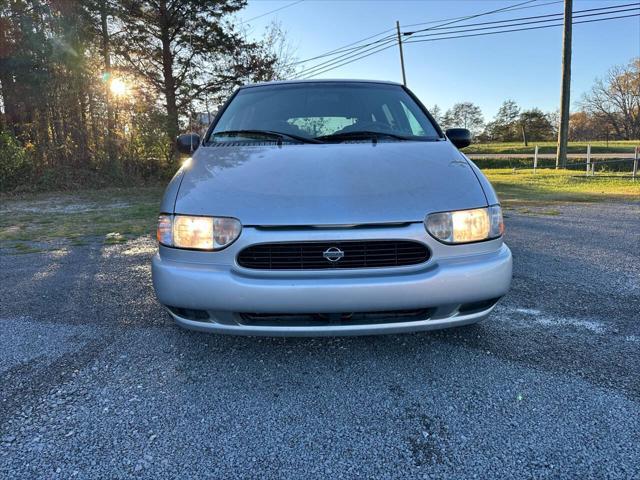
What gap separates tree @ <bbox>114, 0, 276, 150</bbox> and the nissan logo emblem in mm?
12521

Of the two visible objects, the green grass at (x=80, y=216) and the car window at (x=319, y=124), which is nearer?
the car window at (x=319, y=124)

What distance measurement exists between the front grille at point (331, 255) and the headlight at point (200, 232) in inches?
4.5

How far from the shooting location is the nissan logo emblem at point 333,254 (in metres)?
1.84

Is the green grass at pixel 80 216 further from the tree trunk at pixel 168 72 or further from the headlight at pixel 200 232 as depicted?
the headlight at pixel 200 232

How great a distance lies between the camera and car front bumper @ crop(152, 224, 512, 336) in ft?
5.87

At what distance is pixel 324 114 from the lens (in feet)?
10.1

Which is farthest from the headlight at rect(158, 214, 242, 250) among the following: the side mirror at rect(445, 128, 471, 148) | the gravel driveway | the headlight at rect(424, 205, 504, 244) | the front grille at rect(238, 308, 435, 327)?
the side mirror at rect(445, 128, 471, 148)

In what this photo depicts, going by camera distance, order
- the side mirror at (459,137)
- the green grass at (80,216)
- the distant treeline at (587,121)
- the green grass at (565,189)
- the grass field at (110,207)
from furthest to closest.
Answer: the distant treeline at (587,121), the green grass at (565,189), the green grass at (80,216), the grass field at (110,207), the side mirror at (459,137)

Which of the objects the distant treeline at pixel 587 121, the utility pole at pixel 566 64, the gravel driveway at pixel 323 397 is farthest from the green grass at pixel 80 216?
the distant treeline at pixel 587 121

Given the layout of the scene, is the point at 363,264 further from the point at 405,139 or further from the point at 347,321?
the point at 405,139

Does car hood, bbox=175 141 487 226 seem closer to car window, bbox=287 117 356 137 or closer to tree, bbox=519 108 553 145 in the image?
car window, bbox=287 117 356 137

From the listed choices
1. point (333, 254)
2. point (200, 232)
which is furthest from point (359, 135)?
point (200, 232)

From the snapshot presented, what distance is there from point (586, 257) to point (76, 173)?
11905 mm

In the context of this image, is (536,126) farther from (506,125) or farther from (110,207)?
(110,207)
